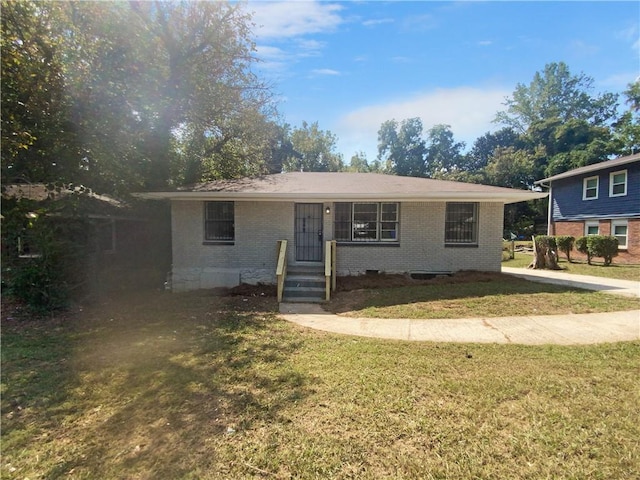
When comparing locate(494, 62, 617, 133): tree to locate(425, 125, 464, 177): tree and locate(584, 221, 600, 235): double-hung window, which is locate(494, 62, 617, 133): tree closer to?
locate(425, 125, 464, 177): tree

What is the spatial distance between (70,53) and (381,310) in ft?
34.6

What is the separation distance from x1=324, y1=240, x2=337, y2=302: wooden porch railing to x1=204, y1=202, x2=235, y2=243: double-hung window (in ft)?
10.7

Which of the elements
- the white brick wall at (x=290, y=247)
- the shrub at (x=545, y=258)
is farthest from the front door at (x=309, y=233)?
the shrub at (x=545, y=258)

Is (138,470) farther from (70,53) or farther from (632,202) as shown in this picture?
(632,202)

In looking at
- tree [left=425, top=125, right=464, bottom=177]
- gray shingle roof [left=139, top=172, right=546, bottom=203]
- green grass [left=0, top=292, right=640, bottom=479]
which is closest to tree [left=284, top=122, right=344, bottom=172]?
tree [left=425, top=125, right=464, bottom=177]

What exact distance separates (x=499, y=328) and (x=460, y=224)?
16.9ft

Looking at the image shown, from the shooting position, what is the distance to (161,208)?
13.1m

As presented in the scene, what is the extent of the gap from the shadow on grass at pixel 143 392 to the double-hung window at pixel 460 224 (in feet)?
22.0

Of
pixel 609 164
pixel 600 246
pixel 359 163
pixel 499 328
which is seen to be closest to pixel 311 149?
pixel 359 163

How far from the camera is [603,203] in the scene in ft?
60.4

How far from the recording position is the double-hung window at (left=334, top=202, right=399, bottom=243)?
1045 cm

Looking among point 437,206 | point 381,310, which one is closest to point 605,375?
point 381,310

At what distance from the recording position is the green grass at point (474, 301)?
6.89 m

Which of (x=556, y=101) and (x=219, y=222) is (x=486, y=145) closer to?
(x=556, y=101)
